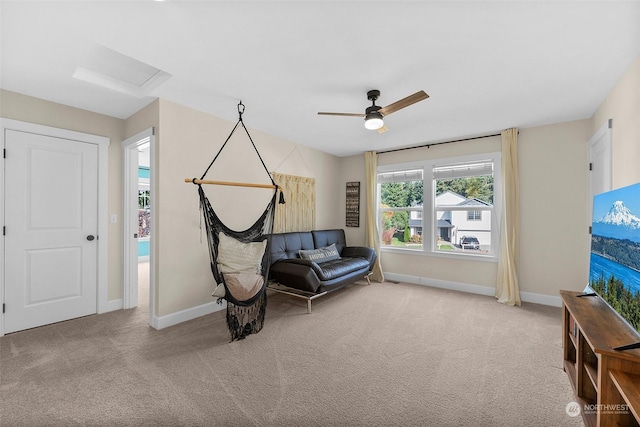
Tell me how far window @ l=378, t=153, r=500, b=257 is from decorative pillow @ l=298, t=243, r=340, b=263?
1.19m

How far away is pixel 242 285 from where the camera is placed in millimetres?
2543

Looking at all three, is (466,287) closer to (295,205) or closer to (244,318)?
(295,205)

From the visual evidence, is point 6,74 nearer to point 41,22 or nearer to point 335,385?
point 41,22

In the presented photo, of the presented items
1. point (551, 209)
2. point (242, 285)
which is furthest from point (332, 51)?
point (551, 209)

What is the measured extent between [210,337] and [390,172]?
3.78 metres

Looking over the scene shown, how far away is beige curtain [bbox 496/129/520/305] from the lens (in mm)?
3670

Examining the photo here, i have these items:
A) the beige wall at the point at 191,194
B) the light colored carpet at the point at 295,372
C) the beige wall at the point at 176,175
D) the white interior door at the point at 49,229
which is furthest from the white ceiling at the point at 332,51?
the light colored carpet at the point at 295,372

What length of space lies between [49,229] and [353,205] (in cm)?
423

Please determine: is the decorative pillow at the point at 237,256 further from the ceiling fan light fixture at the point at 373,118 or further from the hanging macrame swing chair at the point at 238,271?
the ceiling fan light fixture at the point at 373,118

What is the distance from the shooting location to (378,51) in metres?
1.97

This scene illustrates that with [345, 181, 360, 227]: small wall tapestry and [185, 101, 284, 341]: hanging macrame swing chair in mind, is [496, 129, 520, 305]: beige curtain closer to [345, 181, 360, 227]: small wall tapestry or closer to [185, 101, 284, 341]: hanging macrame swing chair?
[345, 181, 360, 227]: small wall tapestry

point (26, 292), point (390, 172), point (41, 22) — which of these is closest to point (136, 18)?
point (41, 22)

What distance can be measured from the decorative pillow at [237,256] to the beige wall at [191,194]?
1.99 ft

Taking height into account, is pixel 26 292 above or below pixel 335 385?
above
